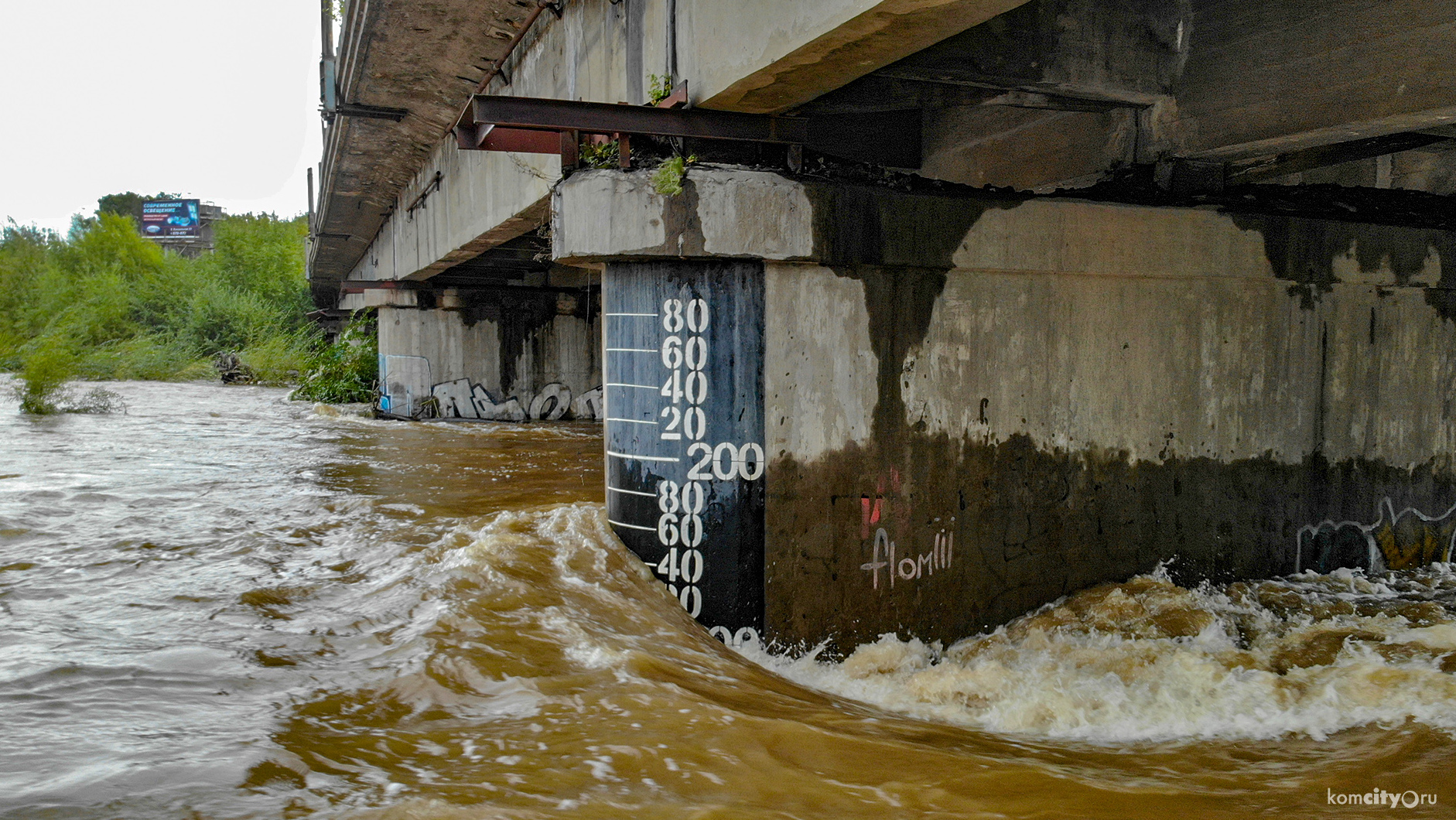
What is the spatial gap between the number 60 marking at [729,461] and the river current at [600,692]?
0.78 m

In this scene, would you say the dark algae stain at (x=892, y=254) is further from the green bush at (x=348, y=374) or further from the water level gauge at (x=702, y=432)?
the green bush at (x=348, y=374)

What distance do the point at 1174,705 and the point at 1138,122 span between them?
4.13m

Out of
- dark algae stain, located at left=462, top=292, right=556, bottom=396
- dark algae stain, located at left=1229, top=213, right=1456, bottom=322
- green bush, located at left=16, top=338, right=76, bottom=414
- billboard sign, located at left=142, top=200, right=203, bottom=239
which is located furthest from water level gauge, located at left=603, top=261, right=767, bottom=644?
billboard sign, located at left=142, top=200, right=203, bottom=239

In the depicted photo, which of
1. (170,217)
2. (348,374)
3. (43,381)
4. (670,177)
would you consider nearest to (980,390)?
(670,177)

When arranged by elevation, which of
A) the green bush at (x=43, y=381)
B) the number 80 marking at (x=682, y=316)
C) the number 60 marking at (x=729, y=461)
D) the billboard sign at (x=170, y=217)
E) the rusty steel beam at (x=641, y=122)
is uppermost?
the billboard sign at (x=170, y=217)

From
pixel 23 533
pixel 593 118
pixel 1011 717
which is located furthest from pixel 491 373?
pixel 1011 717

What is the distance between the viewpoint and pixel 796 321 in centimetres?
603

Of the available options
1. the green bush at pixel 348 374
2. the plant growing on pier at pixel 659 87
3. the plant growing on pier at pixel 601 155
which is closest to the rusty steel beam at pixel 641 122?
the plant growing on pier at pixel 601 155

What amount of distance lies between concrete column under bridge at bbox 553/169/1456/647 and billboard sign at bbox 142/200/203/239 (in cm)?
12415

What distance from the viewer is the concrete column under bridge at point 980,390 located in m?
5.98

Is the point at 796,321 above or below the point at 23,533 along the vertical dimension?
above

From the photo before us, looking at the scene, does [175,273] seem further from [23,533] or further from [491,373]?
[23,533]

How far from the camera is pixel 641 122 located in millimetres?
5809

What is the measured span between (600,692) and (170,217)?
432ft
